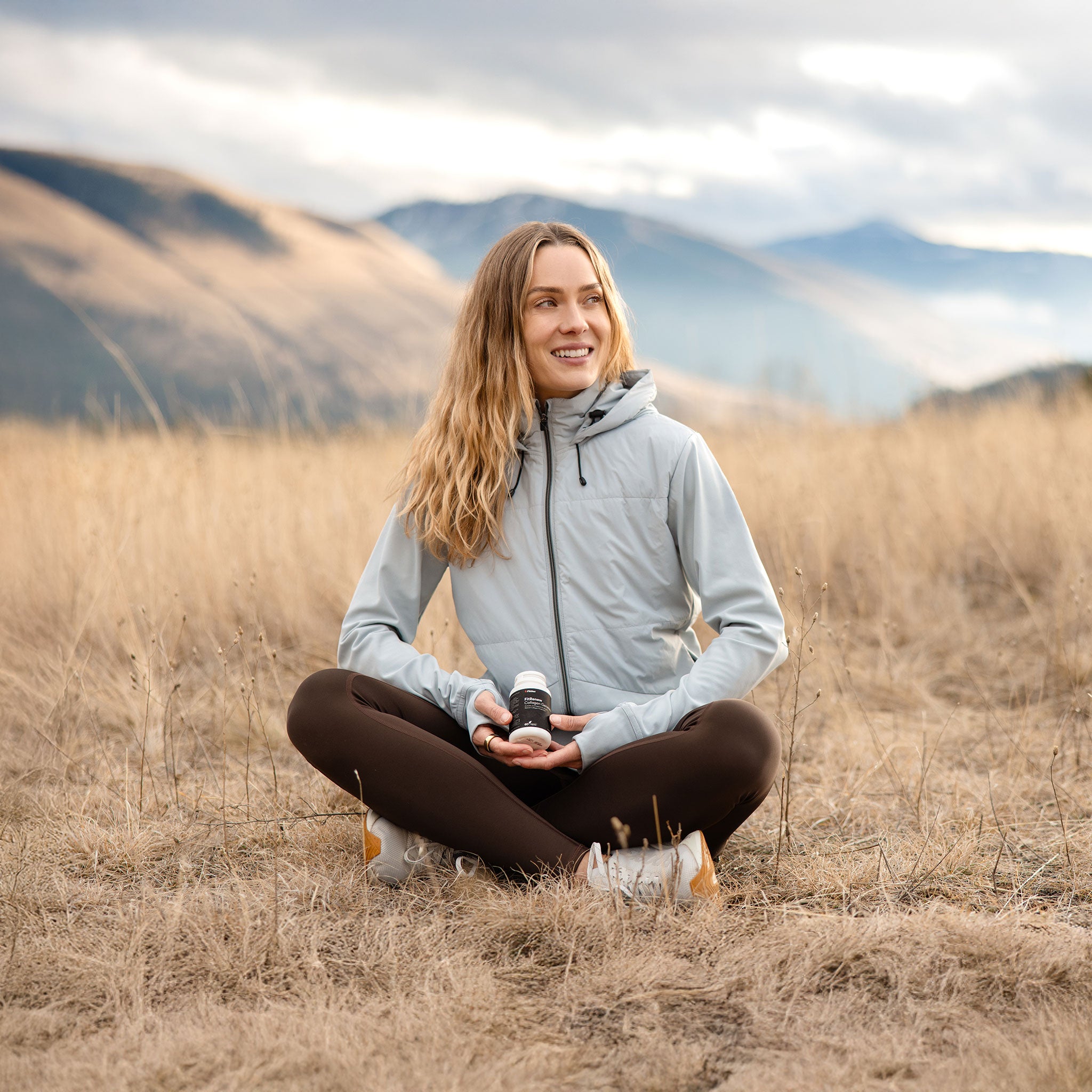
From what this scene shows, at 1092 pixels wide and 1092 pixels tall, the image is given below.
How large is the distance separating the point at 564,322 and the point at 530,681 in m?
0.81

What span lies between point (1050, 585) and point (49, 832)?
4155 millimetres

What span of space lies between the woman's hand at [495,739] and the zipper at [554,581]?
14 cm

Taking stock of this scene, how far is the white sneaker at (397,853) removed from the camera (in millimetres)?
2068

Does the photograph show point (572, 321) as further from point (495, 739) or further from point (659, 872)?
point (659, 872)

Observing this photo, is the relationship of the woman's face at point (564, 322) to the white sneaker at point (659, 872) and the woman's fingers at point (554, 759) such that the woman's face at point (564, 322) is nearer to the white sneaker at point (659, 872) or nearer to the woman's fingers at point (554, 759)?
the woman's fingers at point (554, 759)

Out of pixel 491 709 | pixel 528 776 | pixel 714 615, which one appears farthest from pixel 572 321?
pixel 528 776

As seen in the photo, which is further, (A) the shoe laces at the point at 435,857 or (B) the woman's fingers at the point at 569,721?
(A) the shoe laces at the point at 435,857

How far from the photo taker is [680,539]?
2125 millimetres

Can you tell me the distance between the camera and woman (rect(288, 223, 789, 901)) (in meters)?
1.93

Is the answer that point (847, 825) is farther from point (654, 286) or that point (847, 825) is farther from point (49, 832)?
point (654, 286)

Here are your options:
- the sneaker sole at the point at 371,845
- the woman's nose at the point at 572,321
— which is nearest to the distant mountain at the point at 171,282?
the woman's nose at the point at 572,321

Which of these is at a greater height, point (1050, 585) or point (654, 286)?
point (654, 286)

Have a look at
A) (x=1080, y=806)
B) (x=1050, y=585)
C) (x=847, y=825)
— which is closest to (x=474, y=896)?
(x=847, y=825)

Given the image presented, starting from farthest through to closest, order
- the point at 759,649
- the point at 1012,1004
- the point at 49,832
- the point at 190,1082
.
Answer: the point at 49,832, the point at 759,649, the point at 1012,1004, the point at 190,1082
